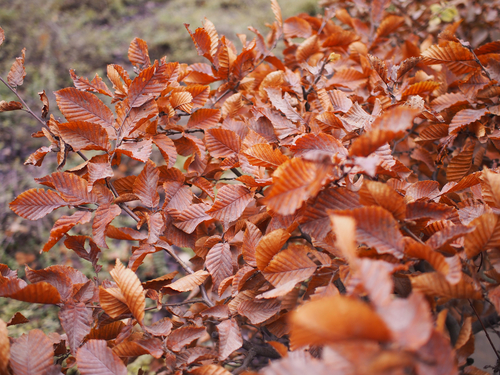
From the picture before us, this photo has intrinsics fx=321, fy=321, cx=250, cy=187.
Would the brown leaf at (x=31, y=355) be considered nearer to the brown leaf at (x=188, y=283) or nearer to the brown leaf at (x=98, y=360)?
the brown leaf at (x=98, y=360)

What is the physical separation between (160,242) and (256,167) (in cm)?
30

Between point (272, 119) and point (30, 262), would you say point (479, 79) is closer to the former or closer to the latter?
point (272, 119)

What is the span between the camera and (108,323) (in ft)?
2.51

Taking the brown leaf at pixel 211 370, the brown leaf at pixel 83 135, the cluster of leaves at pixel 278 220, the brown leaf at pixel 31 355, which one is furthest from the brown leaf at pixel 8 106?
the brown leaf at pixel 211 370

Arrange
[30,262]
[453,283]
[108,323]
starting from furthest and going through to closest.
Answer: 1. [30,262]
2. [108,323]
3. [453,283]

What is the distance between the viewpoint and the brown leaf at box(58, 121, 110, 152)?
0.73 metres

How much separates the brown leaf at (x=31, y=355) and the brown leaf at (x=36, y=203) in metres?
0.26

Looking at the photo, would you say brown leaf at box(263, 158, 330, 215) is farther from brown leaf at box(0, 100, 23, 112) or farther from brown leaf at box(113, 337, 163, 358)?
brown leaf at box(0, 100, 23, 112)

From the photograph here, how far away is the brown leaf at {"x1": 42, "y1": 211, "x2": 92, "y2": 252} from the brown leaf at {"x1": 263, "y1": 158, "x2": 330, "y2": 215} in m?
0.45

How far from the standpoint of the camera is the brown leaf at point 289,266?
25.5 inches

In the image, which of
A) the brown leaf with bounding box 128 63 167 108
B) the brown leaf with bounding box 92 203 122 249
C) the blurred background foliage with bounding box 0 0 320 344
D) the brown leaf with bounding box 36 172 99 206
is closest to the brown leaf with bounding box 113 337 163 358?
the brown leaf with bounding box 92 203 122 249

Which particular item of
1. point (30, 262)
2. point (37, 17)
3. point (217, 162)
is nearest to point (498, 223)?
point (217, 162)

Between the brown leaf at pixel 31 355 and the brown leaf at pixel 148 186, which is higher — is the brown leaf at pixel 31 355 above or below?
below

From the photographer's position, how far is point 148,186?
81cm
